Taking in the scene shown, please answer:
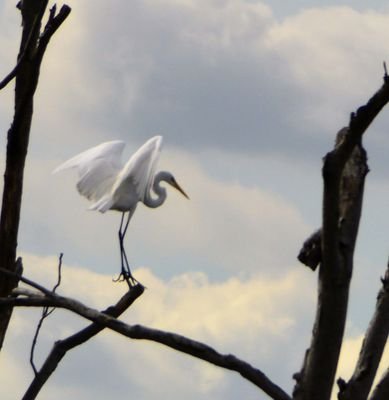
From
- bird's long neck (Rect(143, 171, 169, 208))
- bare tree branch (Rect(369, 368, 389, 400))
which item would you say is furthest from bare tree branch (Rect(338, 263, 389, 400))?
bird's long neck (Rect(143, 171, 169, 208))

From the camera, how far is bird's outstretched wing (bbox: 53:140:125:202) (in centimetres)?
1569

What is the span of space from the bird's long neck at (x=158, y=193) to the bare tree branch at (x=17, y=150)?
7.90 metres

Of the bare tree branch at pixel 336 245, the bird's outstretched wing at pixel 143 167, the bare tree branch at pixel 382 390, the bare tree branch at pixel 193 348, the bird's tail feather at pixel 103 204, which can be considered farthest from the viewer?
the bird's tail feather at pixel 103 204

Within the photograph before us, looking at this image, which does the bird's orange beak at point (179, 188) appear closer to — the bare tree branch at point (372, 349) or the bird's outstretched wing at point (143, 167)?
the bird's outstretched wing at point (143, 167)

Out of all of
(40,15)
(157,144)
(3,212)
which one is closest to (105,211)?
(157,144)

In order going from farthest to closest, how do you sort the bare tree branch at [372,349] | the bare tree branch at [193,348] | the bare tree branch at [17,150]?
the bare tree branch at [17,150]
the bare tree branch at [372,349]
the bare tree branch at [193,348]

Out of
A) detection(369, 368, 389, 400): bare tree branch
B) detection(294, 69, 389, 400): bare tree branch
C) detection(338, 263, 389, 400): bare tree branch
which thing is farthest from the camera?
detection(369, 368, 389, 400): bare tree branch

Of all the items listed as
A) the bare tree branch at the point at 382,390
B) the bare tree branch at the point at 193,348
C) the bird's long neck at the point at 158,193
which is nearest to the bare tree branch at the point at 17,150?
the bare tree branch at the point at 193,348

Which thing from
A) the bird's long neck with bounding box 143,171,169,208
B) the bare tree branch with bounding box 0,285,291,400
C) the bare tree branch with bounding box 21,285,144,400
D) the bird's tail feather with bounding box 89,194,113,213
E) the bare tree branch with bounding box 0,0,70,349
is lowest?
the bare tree branch with bounding box 0,285,291,400

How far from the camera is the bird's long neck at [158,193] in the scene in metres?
17.0

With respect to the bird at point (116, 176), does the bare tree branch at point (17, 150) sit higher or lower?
lower

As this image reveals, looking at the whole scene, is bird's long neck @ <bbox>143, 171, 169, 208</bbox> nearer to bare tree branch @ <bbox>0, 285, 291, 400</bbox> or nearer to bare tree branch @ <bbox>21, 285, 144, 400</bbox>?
bare tree branch @ <bbox>21, 285, 144, 400</bbox>

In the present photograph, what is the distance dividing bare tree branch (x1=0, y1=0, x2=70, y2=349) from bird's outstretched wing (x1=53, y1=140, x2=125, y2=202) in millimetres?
6686

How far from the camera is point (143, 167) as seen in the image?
15148 millimetres
